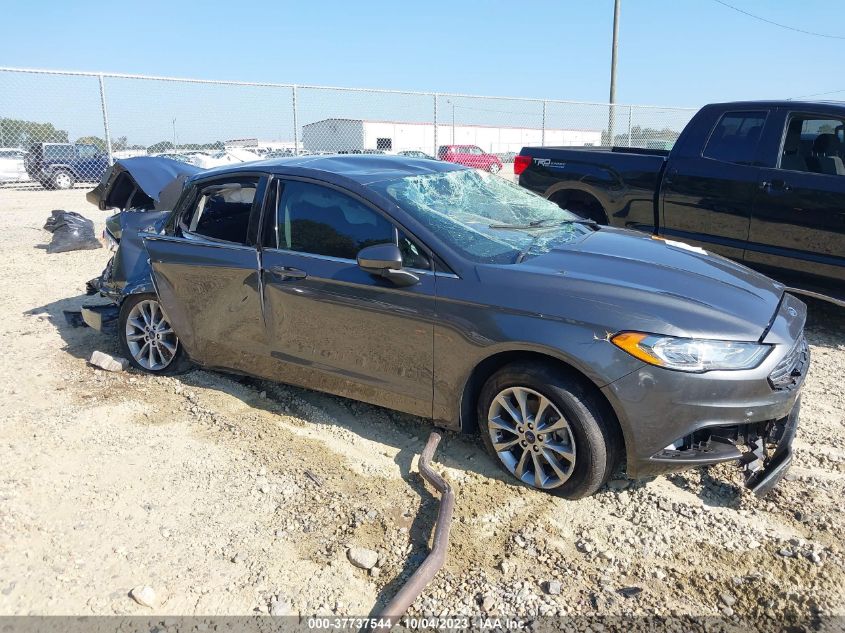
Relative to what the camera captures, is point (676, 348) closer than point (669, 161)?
Yes

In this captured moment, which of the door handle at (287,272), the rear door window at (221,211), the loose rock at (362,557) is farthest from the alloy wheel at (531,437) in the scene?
the rear door window at (221,211)

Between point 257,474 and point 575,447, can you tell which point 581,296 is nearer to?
point 575,447

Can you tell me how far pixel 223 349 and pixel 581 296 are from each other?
2506mm

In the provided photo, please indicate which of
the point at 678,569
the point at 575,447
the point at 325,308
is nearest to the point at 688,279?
the point at 575,447

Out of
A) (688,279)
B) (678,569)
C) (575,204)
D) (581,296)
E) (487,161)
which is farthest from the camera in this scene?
(487,161)

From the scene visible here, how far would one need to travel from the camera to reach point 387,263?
3178 mm

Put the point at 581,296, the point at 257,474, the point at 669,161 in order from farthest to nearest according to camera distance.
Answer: the point at 669,161
the point at 257,474
the point at 581,296

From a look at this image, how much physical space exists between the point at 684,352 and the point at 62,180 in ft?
60.6

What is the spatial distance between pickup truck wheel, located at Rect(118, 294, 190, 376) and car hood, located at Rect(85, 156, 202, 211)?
1.17 metres

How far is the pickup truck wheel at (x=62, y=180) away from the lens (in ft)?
54.9

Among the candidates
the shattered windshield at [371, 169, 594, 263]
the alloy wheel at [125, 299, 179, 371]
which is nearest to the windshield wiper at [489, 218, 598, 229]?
the shattered windshield at [371, 169, 594, 263]

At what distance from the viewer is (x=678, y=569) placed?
265cm

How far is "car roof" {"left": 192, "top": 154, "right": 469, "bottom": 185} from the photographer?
3771 mm

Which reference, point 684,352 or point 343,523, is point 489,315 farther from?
point 343,523
